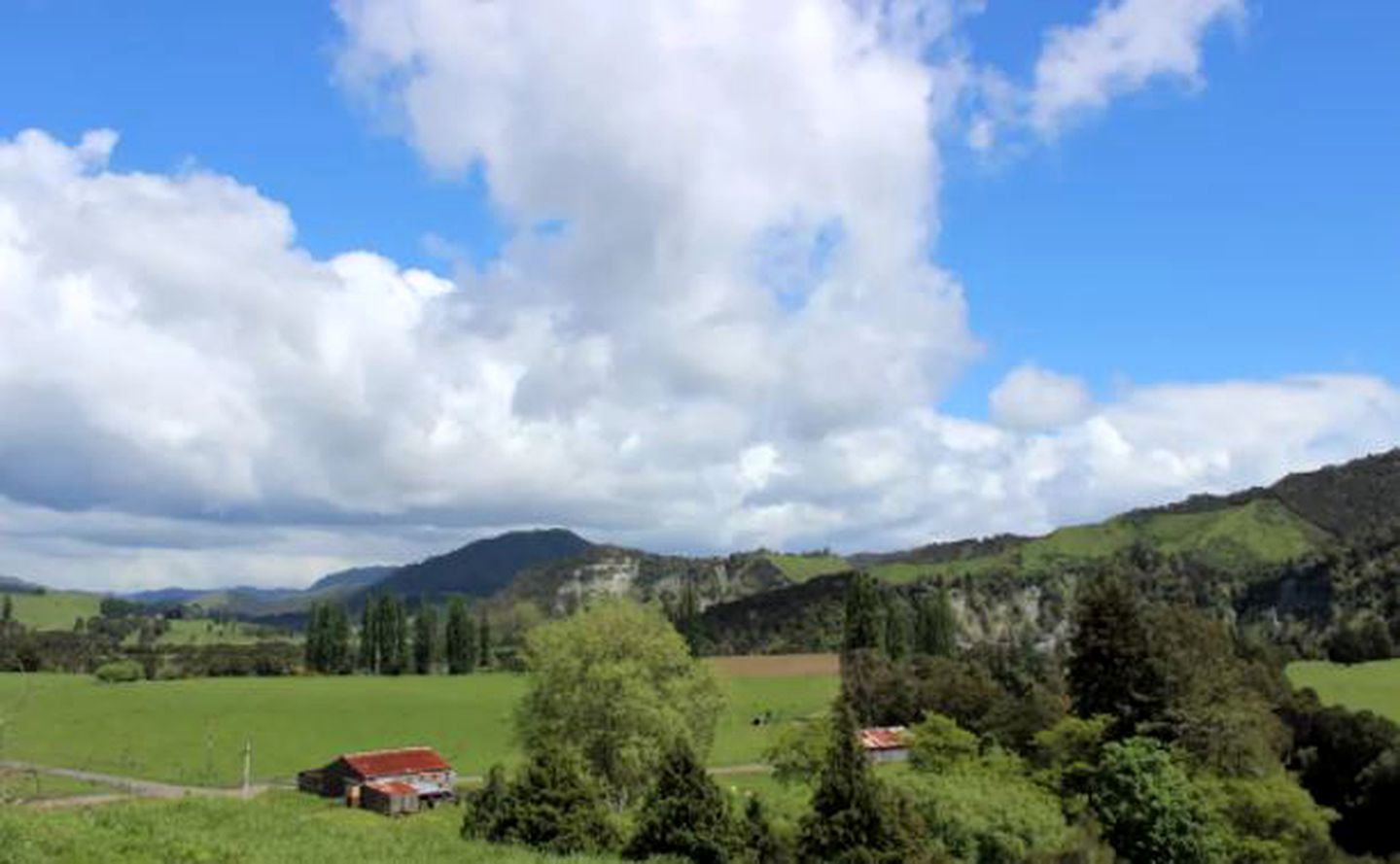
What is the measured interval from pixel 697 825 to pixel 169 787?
233ft

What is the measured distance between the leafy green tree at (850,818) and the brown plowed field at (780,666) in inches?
5286

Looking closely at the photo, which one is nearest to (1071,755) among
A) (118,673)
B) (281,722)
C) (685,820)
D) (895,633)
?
(685,820)

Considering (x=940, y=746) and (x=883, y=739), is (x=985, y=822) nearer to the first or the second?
(x=940, y=746)

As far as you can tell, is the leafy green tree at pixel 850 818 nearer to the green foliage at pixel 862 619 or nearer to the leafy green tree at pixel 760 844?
the leafy green tree at pixel 760 844

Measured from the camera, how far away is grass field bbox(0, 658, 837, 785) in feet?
370

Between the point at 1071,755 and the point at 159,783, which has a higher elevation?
the point at 1071,755

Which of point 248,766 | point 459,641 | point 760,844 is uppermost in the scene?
point 459,641

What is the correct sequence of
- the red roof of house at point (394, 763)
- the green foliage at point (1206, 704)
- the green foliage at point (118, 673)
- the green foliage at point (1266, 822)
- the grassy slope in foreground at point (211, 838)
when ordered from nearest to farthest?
the grassy slope in foreground at point (211, 838) < the green foliage at point (1266, 822) < the green foliage at point (1206, 704) < the red roof of house at point (394, 763) < the green foliage at point (118, 673)

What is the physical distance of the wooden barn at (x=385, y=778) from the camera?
93875 millimetres

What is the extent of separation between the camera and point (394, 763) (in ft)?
331

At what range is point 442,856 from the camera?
2616cm

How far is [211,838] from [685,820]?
886 inches

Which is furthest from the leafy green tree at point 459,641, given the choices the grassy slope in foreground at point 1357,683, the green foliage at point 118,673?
the grassy slope in foreground at point 1357,683

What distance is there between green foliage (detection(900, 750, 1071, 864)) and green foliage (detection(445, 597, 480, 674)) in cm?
13997
